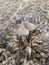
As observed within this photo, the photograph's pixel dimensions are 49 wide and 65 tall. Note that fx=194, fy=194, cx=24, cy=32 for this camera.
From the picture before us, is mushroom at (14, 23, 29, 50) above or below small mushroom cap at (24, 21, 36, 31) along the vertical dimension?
below

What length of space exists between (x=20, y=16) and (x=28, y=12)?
16 centimetres

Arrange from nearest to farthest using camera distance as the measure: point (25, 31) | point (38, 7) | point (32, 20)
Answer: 1. point (25, 31)
2. point (32, 20)
3. point (38, 7)

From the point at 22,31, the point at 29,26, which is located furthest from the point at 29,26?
→ the point at 22,31

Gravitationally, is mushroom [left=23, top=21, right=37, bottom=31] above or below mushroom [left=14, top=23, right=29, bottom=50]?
above

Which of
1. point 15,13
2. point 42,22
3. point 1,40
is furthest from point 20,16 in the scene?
point 1,40

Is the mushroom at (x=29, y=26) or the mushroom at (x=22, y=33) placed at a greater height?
the mushroom at (x=29, y=26)

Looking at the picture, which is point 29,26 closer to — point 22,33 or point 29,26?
point 29,26

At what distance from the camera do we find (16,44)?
2.38 metres

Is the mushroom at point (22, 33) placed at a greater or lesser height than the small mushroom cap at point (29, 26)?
lesser

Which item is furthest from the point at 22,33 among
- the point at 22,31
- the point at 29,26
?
the point at 29,26

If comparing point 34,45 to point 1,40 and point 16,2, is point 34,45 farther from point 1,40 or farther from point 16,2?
point 16,2

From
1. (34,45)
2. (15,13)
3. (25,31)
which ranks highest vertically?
(15,13)

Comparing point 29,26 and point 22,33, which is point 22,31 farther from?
point 29,26

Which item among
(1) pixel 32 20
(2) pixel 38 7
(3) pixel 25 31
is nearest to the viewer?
(3) pixel 25 31
